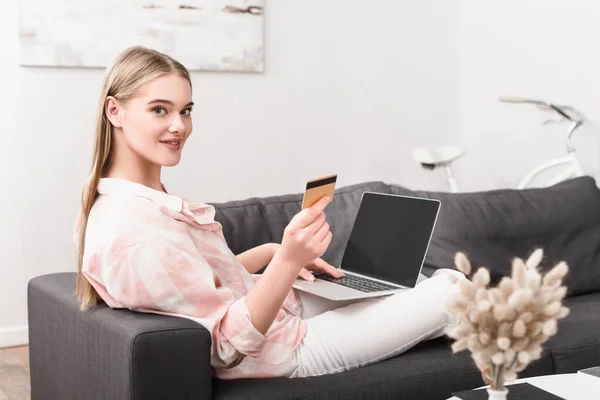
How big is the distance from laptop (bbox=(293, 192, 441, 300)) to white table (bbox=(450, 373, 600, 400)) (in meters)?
0.52

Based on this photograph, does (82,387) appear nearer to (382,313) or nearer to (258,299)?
(258,299)

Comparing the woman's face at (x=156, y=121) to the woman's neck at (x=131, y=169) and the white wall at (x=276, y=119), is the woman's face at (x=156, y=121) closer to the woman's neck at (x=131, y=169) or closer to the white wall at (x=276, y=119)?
the woman's neck at (x=131, y=169)

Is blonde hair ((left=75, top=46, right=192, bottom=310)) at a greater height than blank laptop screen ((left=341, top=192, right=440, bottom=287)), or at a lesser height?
greater

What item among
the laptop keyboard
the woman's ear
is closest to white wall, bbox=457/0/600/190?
the laptop keyboard

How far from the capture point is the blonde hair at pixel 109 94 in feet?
6.34

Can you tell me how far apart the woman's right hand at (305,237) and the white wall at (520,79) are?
8.41 ft

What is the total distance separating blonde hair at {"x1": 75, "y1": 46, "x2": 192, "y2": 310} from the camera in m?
1.93

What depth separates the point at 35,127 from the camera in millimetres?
3699

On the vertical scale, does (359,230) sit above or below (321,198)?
below

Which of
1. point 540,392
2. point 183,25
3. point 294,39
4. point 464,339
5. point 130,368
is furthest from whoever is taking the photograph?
point 294,39

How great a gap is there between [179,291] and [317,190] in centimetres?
37

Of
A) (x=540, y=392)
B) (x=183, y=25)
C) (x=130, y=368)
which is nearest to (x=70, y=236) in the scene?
(x=183, y=25)

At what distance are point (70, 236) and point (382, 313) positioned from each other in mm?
2151

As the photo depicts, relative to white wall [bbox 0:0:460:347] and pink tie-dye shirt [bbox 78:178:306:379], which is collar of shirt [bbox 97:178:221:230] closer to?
pink tie-dye shirt [bbox 78:178:306:379]
